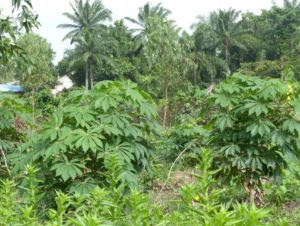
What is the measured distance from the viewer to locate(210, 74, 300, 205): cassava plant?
3.75 m

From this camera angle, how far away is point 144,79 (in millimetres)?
25562

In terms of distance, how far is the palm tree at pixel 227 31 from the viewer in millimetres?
37241

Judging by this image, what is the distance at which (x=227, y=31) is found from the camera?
3741 cm

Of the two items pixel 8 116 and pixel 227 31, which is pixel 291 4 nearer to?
pixel 227 31

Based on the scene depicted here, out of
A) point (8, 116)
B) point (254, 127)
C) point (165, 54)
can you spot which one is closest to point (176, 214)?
point (254, 127)

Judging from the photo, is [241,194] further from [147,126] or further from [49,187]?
[49,187]

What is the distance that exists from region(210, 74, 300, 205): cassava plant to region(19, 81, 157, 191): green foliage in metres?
0.76

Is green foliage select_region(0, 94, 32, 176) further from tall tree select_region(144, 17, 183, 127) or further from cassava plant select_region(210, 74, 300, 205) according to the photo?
tall tree select_region(144, 17, 183, 127)

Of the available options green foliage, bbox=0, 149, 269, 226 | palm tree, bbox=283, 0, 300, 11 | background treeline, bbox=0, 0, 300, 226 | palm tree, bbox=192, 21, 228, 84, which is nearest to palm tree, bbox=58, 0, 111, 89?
palm tree, bbox=192, 21, 228, 84

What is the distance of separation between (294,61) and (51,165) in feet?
91.0

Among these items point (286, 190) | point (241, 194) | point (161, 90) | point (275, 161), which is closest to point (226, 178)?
point (275, 161)

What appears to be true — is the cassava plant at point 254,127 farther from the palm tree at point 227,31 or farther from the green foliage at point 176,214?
the palm tree at point 227,31

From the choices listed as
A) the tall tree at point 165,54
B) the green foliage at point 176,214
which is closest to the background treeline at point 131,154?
the green foliage at point 176,214

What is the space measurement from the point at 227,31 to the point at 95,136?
35.5m
